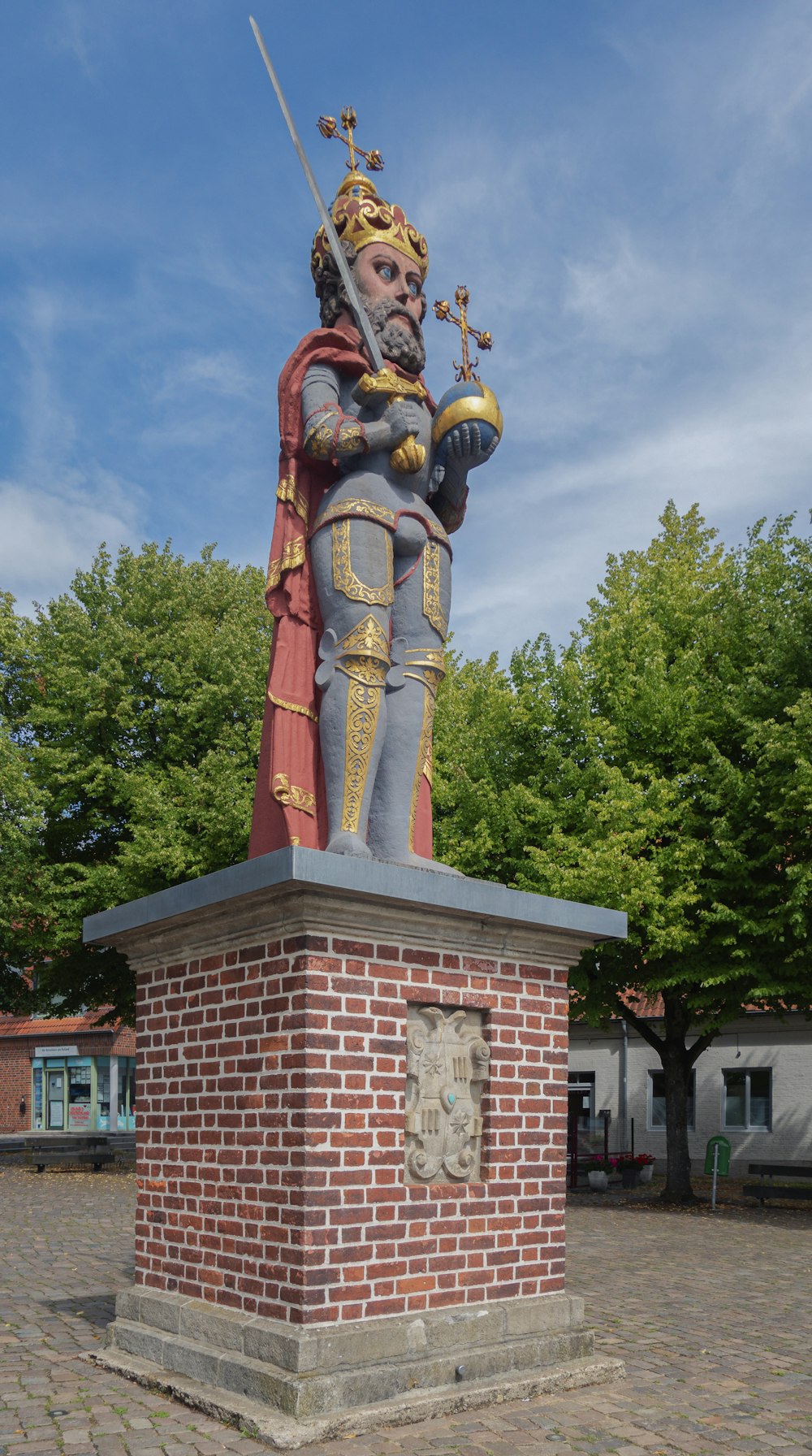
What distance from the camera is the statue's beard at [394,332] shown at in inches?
266

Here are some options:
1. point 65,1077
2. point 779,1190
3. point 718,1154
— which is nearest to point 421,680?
point 779,1190

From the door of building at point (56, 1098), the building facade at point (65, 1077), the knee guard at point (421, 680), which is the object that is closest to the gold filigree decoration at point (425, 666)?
the knee guard at point (421, 680)

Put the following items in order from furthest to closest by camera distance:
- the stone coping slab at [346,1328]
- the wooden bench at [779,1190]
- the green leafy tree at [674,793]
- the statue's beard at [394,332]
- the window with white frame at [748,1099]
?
the window with white frame at [748,1099] < the wooden bench at [779,1190] < the green leafy tree at [674,793] < the statue's beard at [394,332] < the stone coping slab at [346,1328]

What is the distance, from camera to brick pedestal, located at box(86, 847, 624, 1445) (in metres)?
5.05

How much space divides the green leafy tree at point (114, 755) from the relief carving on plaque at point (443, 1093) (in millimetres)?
12991

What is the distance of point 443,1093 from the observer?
572 centimetres

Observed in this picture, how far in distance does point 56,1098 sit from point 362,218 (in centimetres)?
3506

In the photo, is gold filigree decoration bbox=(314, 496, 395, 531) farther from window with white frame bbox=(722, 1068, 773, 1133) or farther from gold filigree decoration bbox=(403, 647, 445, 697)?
window with white frame bbox=(722, 1068, 773, 1133)

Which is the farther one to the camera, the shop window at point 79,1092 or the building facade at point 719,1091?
the shop window at point 79,1092

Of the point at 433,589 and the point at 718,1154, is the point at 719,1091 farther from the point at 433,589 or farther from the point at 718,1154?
the point at 433,589

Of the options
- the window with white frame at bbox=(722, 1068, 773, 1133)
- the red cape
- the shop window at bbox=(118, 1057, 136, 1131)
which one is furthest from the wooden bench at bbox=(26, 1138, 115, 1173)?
the red cape

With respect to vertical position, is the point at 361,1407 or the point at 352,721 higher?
the point at 352,721

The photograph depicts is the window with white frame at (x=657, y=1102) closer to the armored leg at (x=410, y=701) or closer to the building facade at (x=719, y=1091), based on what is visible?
the building facade at (x=719, y=1091)

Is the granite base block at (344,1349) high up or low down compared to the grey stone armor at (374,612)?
down
